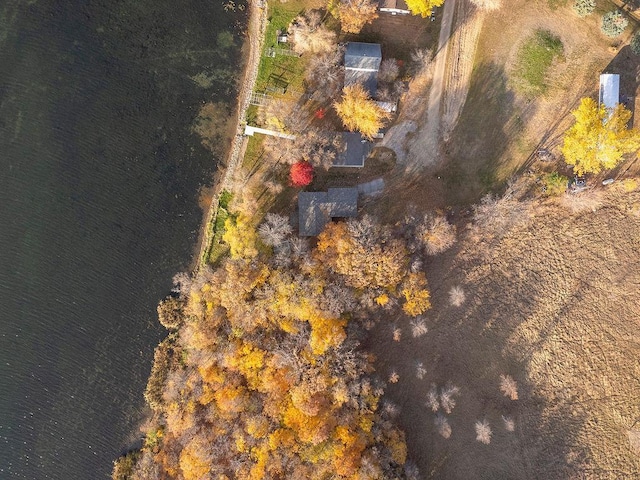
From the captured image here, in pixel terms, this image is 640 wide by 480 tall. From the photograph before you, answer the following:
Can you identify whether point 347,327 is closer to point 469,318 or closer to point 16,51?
point 469,318

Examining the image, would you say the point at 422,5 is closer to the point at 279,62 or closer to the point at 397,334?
the point at 279,62

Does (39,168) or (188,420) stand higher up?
(39,168)

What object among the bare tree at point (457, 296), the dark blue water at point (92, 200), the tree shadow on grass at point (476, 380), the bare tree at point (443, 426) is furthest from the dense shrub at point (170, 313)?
the bare tree at point (443, 426)

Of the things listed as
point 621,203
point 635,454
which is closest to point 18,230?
point 621,203

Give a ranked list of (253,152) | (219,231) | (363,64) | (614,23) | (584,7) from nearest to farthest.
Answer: (614,23) < (363,64) < (584,7) < (253,152) < (219,231)

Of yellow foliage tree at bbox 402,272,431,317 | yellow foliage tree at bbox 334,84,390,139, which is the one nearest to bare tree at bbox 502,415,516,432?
yellow foliage tree at bbox 402,272,431,317

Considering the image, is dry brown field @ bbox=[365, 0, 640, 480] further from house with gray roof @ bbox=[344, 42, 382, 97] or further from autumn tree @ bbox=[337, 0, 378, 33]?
autumn tree @ bbox=[337, 0, 378, 33]

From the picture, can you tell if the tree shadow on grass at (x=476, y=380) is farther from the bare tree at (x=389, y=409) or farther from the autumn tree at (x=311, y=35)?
the autumn tree at (x=311, y=35)

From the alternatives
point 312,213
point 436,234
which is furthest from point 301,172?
point 436,234
